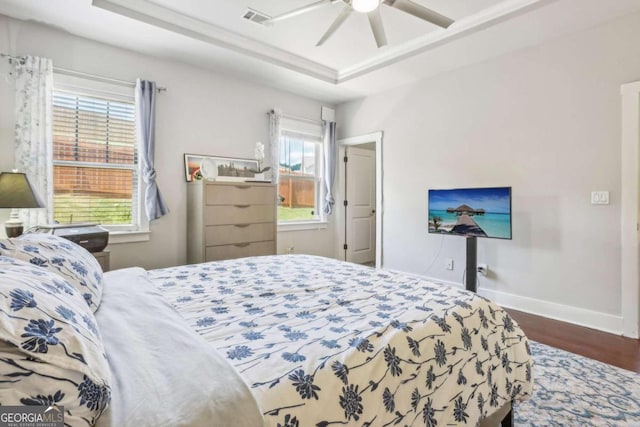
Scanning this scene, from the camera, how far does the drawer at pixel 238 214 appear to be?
332 cm

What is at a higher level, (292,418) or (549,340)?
(292,418)

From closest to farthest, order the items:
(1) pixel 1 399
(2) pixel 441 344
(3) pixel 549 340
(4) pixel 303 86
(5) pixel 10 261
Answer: (1) pixel 1 399, (5) pixel 10 261, (2) pixel 441 344, (3) pixel 549 340, (4) pixel 303 86

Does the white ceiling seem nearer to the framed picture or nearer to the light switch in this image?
the framed picture

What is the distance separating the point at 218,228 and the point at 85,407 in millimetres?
2848

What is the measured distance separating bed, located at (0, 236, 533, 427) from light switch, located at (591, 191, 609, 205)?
208cm

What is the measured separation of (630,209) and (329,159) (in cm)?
346

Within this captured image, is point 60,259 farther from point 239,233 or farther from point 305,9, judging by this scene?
point 239,233

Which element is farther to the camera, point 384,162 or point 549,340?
point 384,162

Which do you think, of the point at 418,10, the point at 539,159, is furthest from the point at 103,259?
the point at 539,159

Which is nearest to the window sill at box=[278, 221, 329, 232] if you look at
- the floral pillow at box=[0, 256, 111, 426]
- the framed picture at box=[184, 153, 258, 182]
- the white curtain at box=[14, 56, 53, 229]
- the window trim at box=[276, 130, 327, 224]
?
the window trim at box=[276, 130, 327, 224]

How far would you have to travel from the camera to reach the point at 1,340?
0.56 meters

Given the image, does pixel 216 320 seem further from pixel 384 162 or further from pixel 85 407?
pixel 384 162

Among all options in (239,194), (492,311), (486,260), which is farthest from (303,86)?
(492,311)

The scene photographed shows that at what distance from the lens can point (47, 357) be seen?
0.59 metres
